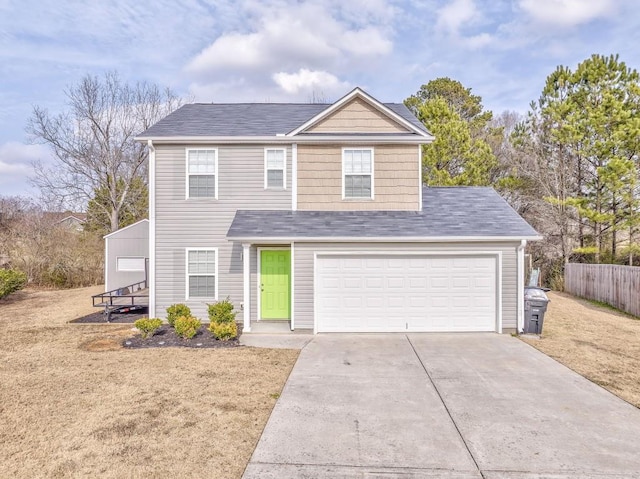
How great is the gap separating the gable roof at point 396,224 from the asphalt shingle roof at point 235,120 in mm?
2583

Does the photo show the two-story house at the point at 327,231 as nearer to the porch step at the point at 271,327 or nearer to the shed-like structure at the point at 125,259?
the porch step at the point at 271,327

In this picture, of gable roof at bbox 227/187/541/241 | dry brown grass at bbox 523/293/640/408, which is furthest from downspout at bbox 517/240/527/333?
dry brown grass at bbox 523/293/640/408

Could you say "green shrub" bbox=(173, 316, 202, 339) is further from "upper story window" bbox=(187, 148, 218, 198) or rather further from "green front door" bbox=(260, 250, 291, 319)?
"upper story window" bbox=(187, 148, 218, 198)

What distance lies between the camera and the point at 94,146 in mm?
23703

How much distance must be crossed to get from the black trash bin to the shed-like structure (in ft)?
44.9

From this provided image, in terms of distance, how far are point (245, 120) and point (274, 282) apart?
5.54 m

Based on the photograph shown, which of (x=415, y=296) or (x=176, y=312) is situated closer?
(x=176, y=312)

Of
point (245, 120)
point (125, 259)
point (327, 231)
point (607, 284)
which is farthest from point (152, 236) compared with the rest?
point (607, 284)

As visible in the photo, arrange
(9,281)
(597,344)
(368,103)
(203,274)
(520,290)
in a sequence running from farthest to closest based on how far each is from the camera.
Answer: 1. (9,281)
2. (368,103)
3. (203,274)
4. (520,290)
5. (597,344)

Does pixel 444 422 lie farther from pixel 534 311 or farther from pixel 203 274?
pixel 203 274

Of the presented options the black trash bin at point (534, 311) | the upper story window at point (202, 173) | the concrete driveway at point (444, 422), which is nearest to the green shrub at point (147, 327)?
the upper story window at point (202, 173)

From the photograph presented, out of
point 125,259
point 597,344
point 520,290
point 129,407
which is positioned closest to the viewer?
point 129,407

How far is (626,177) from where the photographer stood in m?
16.7

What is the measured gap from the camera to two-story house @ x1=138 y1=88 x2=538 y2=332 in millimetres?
9977
